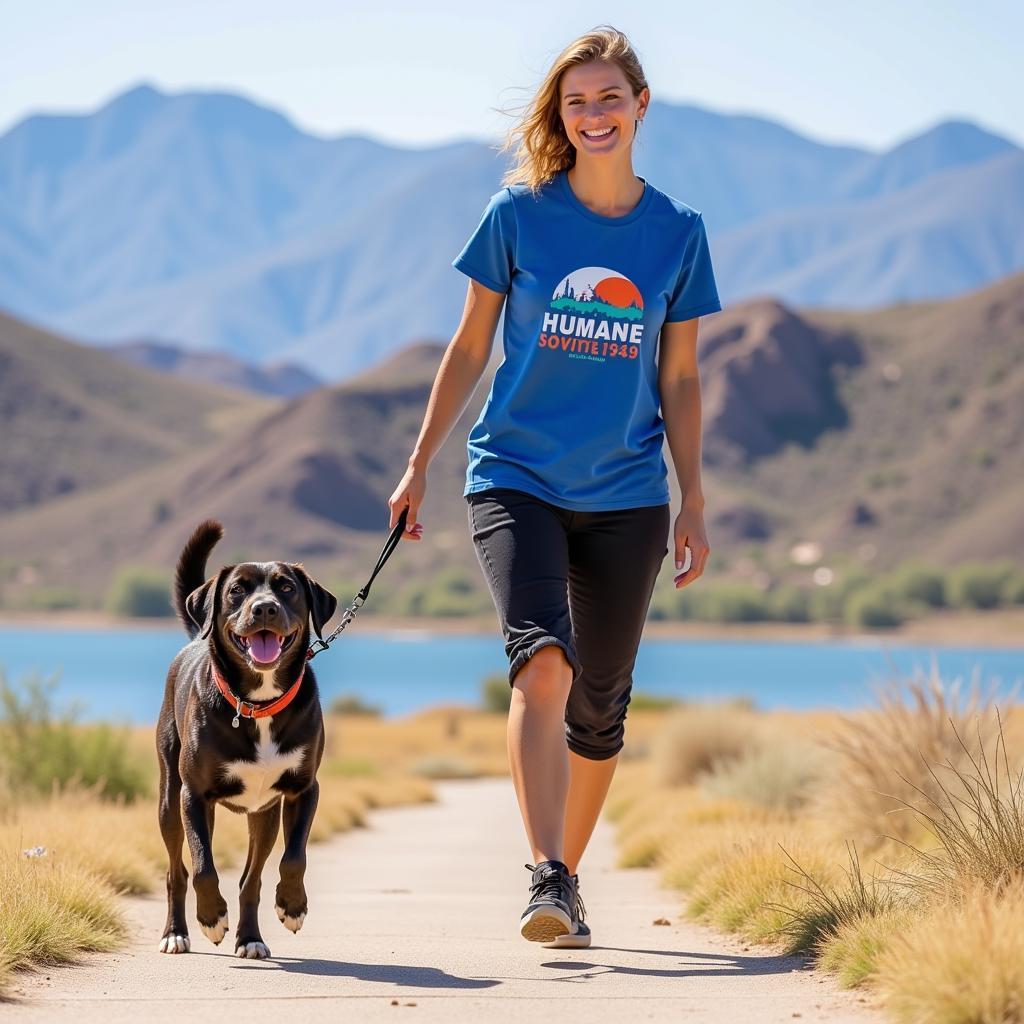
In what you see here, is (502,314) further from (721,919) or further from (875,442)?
(875,442)

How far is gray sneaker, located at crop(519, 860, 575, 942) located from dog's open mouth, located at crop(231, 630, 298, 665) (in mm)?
996

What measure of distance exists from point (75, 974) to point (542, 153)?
9.26 ft

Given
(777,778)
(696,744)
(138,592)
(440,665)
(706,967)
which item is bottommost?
(706,967)

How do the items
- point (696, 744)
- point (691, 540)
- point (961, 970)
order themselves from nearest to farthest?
1. point (961, 970)
2. point (691, 540)
3. point (696, 744)

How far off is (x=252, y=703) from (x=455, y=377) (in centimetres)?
117

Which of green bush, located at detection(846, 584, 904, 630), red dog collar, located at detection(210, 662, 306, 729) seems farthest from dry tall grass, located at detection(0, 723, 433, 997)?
green bush, located at detection(846, 584, 904, 630)

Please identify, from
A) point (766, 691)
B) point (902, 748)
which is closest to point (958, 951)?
point (902, 748)

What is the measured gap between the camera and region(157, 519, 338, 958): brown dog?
5148mm

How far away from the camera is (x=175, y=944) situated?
5457 mm

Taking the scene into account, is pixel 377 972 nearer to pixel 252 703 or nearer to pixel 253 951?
pixel 253 951

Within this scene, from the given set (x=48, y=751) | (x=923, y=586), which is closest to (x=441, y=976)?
(x=48, y=751)

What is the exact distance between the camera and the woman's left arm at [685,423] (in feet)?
18.1

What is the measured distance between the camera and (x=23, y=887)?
5.36 metres

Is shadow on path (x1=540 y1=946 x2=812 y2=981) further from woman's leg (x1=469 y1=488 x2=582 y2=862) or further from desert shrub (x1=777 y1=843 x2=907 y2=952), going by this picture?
woman's leg (x1=469 y1=488 x2=582 y2=862)
